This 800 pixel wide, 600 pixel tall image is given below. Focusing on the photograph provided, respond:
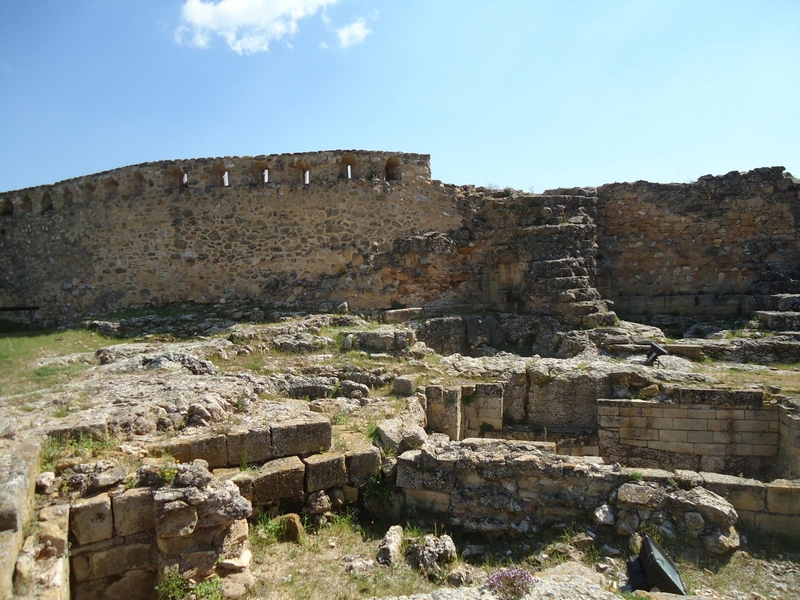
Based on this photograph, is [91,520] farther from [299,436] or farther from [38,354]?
[38,354]

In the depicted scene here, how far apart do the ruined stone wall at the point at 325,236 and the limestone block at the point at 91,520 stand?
25.0 ft

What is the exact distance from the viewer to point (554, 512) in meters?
5.41

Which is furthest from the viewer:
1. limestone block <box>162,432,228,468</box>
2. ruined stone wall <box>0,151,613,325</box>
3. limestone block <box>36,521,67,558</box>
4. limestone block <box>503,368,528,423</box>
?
ruined stone wall <box>0,151,613,325</box>

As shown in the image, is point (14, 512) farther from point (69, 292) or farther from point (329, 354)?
point (69, 292)

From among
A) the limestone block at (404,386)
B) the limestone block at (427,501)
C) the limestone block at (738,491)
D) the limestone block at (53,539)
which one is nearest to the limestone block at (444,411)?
the limestone block at (404,386)

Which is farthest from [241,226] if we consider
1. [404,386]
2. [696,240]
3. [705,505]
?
[696,240]

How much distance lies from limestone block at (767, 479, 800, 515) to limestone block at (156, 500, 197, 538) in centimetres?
550

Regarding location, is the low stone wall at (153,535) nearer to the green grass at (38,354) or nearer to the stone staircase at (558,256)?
the green grass at (38,354)

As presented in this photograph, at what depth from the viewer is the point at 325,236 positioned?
12.3 m

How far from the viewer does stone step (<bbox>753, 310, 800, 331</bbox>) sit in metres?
10.1

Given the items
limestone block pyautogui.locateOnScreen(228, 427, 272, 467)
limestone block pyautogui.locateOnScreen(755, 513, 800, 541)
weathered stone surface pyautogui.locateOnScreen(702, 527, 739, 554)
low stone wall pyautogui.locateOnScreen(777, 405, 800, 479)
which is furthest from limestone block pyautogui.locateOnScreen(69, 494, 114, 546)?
low stone wall pyautogui.locateOnScreen(777, 405, 800, 479)

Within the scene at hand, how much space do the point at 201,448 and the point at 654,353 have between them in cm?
752

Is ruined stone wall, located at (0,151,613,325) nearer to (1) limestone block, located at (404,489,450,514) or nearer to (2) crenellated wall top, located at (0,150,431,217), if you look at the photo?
(2) crenellated wall top, located at (0,150,431,217)

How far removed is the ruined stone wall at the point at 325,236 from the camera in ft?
39.7
